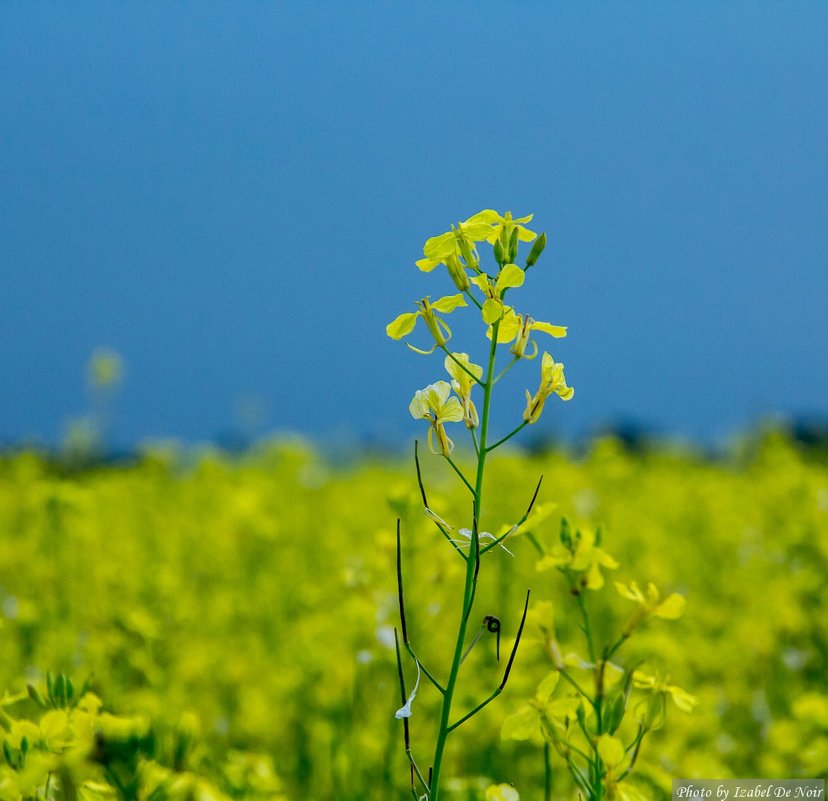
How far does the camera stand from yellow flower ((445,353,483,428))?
3.59 feet

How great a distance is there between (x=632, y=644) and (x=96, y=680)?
61.7 inches

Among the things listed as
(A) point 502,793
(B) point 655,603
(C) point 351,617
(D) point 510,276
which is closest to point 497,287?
(D) point 510,276

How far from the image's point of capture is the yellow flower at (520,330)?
1044mm

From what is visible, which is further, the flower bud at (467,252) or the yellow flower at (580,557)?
the yellow flower at (580,557)

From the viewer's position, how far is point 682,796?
1.83 metres

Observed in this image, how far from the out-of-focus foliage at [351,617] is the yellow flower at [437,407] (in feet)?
1.24

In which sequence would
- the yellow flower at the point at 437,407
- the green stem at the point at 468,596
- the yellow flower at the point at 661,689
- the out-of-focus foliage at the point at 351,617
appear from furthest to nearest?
the out-of-focus foliage at the point at 351,617, the yellow flower at the point at 661,689, the yellow flower at the point at 437,407, the green stem at the point at 468,596

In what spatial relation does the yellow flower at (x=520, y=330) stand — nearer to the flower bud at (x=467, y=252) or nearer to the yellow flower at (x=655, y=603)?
the flower bud at (x=467, y=252)

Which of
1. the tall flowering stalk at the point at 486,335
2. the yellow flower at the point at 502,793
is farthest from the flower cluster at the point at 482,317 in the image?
the yellow flower at the point at 502,793

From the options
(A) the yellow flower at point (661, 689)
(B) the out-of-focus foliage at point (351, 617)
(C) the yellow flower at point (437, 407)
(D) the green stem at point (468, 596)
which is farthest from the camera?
(B) the out-of-focus foliage at point (351, 617)

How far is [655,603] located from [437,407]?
480 millimetres

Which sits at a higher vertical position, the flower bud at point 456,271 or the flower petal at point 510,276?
the flower bud at point 456,271

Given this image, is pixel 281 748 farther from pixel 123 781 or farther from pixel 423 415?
pixel 423 415

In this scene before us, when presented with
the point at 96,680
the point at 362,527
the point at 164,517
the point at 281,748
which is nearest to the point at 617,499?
the point at 362,527
